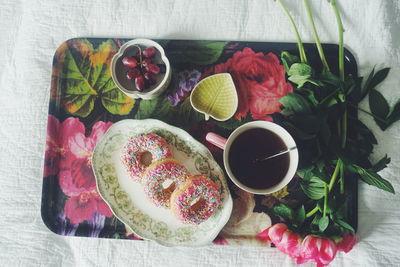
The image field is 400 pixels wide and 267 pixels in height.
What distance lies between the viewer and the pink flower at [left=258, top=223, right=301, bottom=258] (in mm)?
671

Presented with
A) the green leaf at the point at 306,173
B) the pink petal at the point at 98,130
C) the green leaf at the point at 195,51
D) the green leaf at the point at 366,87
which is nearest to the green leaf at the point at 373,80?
the green leaf at the point at 366,87

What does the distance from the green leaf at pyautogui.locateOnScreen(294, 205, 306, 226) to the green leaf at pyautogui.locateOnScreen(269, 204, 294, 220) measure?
12 millimetres

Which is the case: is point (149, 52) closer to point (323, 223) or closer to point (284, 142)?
point (284, 142)

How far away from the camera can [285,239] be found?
67cm

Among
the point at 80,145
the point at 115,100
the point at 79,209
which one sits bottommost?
the point at 79,209

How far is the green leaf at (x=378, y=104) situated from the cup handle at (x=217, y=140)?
1.22 feet

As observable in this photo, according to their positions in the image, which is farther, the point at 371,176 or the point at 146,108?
the point at 146,108

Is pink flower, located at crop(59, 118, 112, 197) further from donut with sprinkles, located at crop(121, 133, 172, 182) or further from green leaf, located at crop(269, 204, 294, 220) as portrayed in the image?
green leaf, located at crop(269, 204, 294, 220)

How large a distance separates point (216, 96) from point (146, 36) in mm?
248

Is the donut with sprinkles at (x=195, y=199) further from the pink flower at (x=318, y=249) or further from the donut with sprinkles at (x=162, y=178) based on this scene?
the pink flower at (x=318, y=249)

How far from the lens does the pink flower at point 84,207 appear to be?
775 millimetres

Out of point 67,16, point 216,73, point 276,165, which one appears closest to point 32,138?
point 67,16

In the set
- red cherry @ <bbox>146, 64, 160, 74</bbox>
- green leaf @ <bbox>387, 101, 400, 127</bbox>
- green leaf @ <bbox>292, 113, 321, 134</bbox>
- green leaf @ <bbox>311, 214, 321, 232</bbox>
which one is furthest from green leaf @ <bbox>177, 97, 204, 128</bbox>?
green leaf @ <bbox>387, 101, 400, 127</bbox>

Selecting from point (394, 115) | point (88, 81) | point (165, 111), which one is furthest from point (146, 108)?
point (394, 115)
